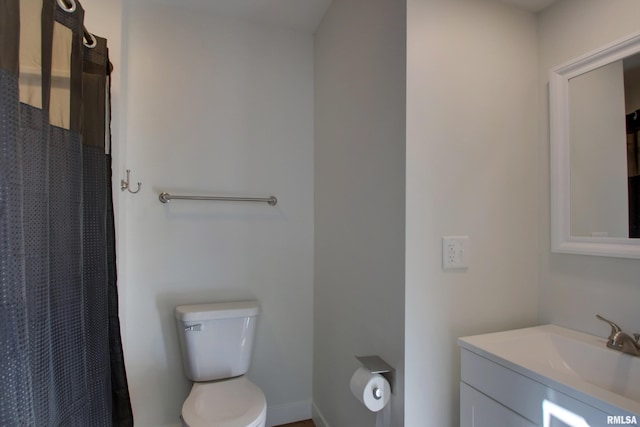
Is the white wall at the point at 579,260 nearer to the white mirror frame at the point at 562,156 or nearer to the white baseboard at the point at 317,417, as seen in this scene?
the white mirror frame at the point at 562,156

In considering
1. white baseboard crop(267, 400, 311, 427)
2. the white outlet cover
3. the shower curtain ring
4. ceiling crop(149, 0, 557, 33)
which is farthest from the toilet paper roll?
ceiling crop(149, 0, 557, 33)

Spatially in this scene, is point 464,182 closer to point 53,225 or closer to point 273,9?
point 53,225

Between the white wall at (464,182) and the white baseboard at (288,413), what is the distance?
3.80ft

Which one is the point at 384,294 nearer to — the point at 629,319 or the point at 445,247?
the point at 445,247

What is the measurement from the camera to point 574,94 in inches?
52.7

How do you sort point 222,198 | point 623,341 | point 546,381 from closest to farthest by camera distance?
A: point 546,381
point 623,341
point 222,198

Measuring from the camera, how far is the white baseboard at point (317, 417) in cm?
193

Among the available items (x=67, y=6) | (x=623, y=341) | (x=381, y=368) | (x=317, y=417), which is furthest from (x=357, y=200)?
(x=317, y=417)

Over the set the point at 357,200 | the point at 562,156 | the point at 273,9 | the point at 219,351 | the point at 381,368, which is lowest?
the point at 219,351

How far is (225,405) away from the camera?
1502 mm

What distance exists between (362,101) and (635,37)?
1.01 m

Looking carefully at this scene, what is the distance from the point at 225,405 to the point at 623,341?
5.26 feet

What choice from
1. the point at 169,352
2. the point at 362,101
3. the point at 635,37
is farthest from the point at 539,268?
the point at 169,352

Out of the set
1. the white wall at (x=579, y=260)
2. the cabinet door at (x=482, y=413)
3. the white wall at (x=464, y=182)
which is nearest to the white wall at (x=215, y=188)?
the white wall at (x=464, y=182)
